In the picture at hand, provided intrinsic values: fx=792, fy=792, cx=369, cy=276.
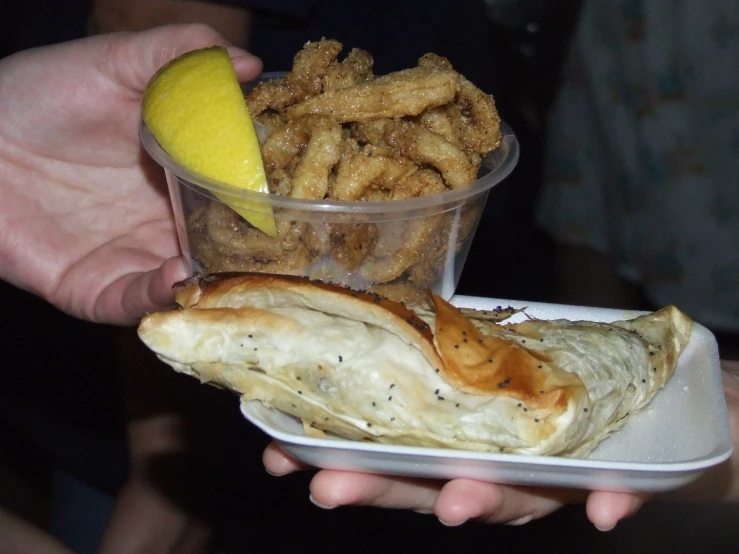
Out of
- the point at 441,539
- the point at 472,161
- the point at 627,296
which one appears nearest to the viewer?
the point at 472,161

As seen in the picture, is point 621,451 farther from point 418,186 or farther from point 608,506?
point 418,186

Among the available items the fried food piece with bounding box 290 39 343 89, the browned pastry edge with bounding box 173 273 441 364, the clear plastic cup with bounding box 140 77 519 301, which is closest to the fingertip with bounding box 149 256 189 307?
the clear plastic cup with bounding box 140 77 519 301

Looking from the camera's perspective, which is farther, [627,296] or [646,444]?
[627,296]

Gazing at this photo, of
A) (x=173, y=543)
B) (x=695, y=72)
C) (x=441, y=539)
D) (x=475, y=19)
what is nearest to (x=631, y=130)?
(x=695, y=72)

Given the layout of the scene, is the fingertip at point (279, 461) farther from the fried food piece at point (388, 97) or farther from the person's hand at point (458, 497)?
the fried food piece at point (388, 97)

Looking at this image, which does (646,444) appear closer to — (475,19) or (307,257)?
(307,257)
